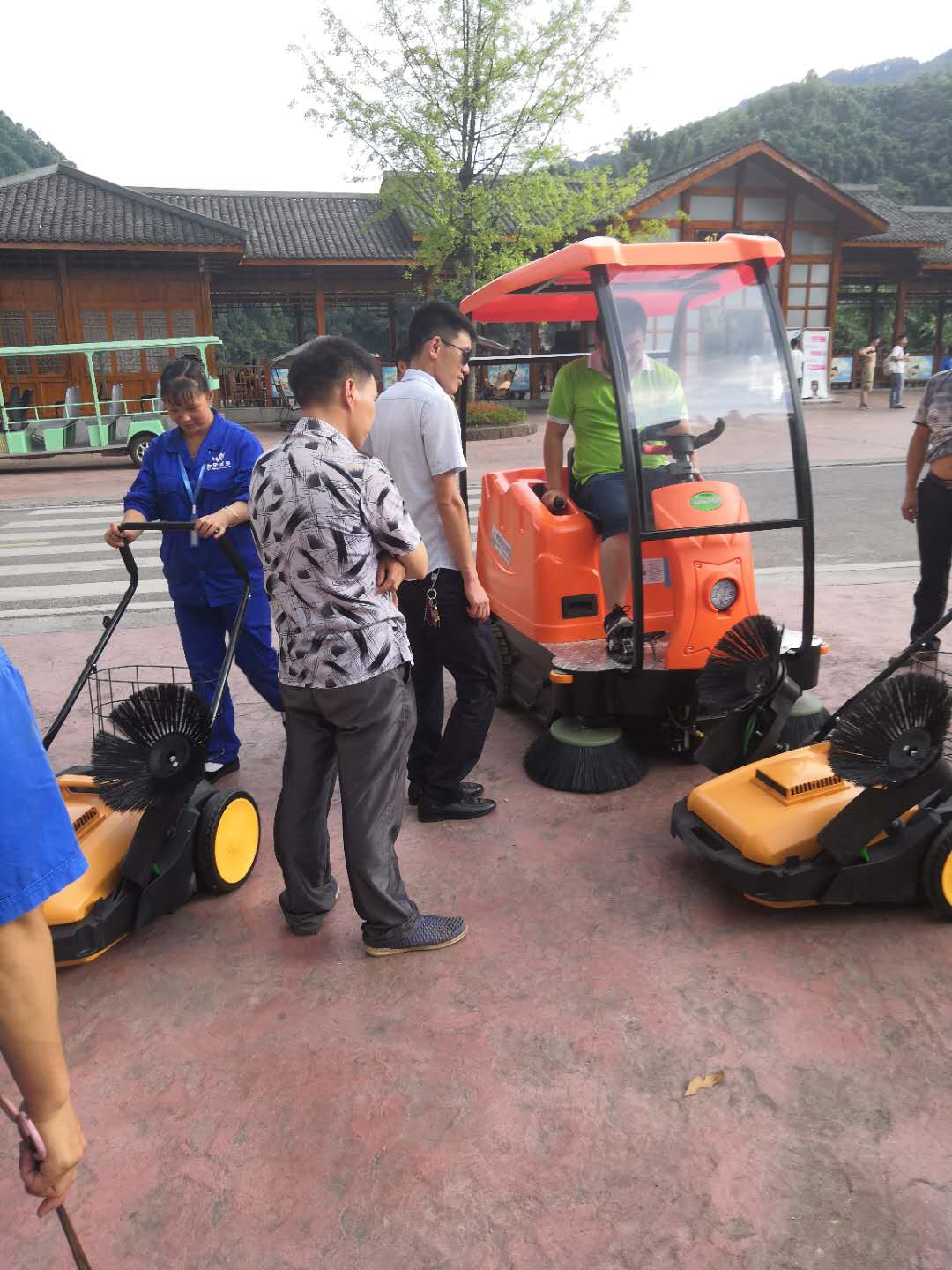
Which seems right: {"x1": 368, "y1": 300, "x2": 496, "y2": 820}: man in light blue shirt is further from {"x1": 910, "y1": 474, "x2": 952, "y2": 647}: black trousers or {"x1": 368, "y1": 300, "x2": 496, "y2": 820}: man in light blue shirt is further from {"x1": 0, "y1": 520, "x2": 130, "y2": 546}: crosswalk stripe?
{"x1": 0, "y1": 520, "x2": 130, "y2": 546}: crosswalk stripe

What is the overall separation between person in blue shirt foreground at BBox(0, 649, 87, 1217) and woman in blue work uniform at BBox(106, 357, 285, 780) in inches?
96.8

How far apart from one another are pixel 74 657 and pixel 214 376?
16662 mm

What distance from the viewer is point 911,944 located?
2688mm

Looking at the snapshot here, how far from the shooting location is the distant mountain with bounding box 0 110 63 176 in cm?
3988

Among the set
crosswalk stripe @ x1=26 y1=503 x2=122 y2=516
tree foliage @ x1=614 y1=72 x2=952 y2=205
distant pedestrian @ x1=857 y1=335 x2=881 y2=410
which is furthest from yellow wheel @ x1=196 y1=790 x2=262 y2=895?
tree foliage @ x1=614 y1=72 x2=952 y2=205

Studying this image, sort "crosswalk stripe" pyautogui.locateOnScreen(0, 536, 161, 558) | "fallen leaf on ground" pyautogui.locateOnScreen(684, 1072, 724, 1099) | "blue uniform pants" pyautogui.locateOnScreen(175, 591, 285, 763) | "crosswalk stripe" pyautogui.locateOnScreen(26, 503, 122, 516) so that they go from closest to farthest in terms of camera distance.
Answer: "fallen leaf on ground" pyautogui.locateOnScreen(684, 1072, 724, 1099) < "blue uniform pants" pyautogui.locateOnScreen(175, 591, 285, 763) < "crosswalk stripe" pyautogui.locateOnScreen(0, 536, 161, 558) < "crosswalk stripe" pyautogui.locateOnScreen(26, 503, 122, 516)

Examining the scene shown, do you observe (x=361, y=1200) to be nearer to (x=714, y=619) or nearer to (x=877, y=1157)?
(x=877, y=1157)

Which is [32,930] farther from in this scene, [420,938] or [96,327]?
[96,327]

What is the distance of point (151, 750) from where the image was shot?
2814 mm

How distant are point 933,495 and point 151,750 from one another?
12.1 ft

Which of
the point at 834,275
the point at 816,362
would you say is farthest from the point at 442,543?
the point at 834,275

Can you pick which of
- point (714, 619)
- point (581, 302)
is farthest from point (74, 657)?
point (714, 619)

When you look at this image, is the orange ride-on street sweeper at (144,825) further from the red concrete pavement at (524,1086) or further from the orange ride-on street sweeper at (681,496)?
the orange ride-on street sweeper at (681,496)

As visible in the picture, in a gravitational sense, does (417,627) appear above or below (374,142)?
below
